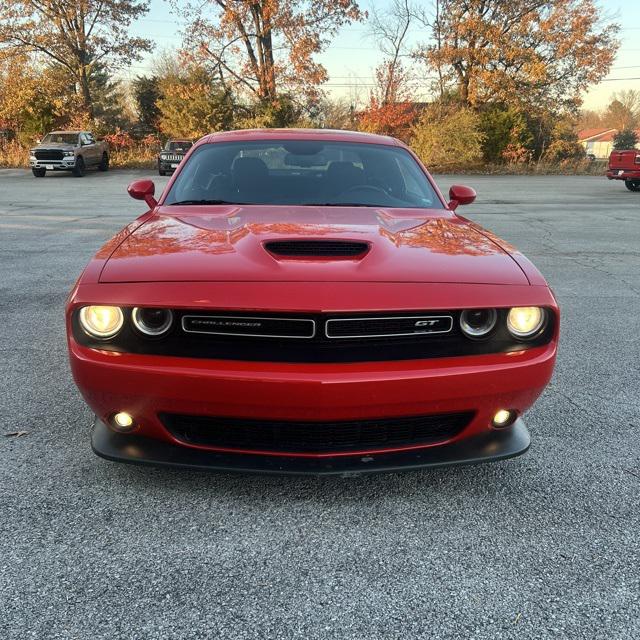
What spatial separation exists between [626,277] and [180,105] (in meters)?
28.1

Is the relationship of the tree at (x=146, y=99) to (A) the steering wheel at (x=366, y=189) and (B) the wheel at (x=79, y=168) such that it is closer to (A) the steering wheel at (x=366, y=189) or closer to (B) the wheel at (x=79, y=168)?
(B) the wheel at (x=79, y=168)

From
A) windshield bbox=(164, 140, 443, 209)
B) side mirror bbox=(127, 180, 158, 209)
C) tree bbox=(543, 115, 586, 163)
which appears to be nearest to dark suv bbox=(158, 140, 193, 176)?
tree bbox=(543, 115, 586, 163)

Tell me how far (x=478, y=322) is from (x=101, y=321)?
52.9 inches

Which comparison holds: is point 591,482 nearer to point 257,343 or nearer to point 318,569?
point 318,569

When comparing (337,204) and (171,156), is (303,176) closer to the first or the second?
(337,204)

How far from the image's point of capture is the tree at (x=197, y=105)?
96.4 feet

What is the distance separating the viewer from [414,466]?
79.4 inches

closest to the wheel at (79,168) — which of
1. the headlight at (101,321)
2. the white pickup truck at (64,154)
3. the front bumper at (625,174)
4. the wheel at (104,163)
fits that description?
the white pickup truck at (64,154)

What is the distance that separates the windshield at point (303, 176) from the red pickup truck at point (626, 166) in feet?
56.3

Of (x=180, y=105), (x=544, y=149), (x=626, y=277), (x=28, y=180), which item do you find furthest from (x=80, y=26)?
(x=626, y=277)

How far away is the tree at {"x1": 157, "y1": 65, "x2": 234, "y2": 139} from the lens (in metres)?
29.4

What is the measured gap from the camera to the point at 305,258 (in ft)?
6.84

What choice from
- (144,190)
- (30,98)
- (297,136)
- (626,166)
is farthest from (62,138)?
(297,136)

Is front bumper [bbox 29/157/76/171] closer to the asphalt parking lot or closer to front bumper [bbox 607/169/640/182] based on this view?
front bumper [bbox 607/169/640/182]
